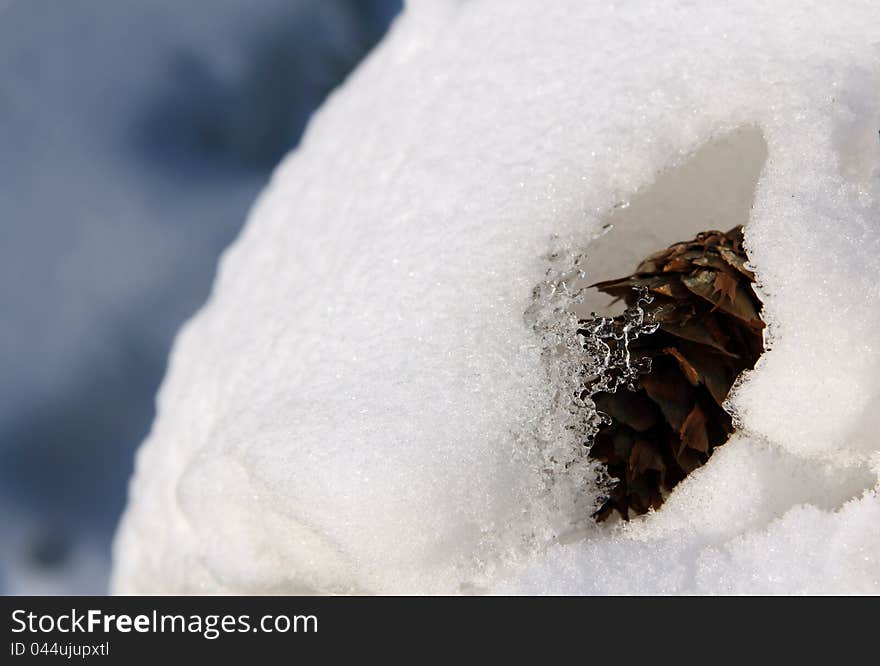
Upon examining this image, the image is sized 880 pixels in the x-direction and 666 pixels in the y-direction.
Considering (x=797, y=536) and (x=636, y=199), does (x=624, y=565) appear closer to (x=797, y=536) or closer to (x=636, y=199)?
(x=797, y=536)

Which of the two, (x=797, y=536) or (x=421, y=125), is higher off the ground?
(x=421, y=125)

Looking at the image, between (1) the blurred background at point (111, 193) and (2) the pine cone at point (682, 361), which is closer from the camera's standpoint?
(2) the pine cone at point (682, 361)

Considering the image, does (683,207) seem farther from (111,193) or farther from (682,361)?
(111,193)

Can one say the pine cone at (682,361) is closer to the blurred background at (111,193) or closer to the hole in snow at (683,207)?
the hole in snow at (683,207)

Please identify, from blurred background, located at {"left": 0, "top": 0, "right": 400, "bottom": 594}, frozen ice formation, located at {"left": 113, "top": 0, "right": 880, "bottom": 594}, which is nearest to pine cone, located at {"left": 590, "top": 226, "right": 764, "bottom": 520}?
frozen ice formation, located at {"left": 113, "top": 0, "right": 880, "bottom": 594}

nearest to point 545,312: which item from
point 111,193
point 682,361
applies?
point 682,361

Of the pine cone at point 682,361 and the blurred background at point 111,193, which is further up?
the blurred background at point 111,193

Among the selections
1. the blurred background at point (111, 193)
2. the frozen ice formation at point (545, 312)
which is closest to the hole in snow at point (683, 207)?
the frozen ice formation at point (545, 312)

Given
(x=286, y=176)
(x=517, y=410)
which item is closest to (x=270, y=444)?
(x=517, y=410)
